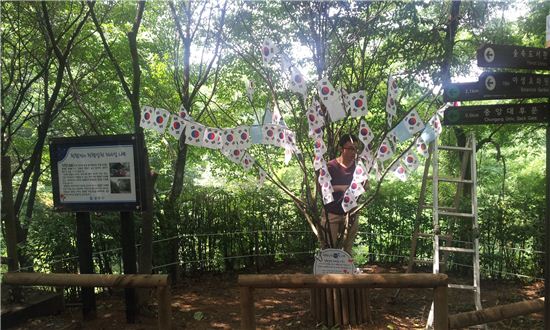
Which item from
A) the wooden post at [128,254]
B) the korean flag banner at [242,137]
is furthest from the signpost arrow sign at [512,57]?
the wooden post at [128,254]

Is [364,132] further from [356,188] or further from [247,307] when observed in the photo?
[247,307]

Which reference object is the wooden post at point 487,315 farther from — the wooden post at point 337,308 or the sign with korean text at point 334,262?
the wooden post at point 337,308

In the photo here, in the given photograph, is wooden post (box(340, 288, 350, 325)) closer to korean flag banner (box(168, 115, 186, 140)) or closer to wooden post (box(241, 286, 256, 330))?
wooden post (box(241, 286, 256, 330))

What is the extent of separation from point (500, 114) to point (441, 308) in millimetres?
1305

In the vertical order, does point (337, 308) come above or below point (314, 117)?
below

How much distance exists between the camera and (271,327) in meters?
4.47

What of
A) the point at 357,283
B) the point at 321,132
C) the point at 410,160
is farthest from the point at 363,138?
the point at 357,283

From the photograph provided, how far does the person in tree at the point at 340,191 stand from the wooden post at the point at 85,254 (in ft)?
8.13

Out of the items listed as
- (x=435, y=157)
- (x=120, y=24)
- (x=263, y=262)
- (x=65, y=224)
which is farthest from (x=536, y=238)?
(x=120, y=24)

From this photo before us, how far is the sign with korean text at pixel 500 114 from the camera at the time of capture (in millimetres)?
2623

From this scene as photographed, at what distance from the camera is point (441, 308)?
102 inches

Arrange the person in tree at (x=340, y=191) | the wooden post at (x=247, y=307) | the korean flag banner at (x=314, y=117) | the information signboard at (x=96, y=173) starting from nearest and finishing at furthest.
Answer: the wooden post at (x=247, y=307)
the korean flag banner at (x=314, y=117)
the information signboard at (x=96, y=173)
the person in tree at (x=340, y=191)

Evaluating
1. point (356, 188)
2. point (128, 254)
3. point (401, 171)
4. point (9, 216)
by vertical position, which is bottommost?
point (128, 254)

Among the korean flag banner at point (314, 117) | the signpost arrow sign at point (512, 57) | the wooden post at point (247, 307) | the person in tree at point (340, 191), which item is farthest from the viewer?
the person in tree at point (340, 191)
